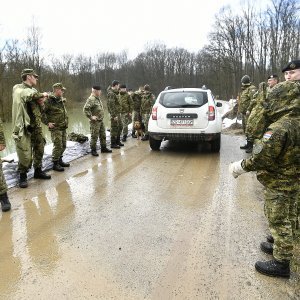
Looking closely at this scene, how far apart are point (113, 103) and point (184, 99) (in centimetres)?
215

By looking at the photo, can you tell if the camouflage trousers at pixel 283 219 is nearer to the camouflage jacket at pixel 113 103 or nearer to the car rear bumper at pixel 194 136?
the car rear bumper at pixel 194 136

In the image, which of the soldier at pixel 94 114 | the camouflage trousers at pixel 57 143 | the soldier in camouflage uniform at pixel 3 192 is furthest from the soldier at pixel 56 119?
the soldier in camouflage uniform at pixel 3 192

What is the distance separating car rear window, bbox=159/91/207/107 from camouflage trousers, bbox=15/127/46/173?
3.53 m

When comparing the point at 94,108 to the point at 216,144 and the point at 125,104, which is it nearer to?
the point at 125,104

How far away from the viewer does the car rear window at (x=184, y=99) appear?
26.6ft

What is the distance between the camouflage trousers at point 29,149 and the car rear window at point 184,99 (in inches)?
139

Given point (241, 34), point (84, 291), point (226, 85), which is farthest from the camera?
point (226, 85)

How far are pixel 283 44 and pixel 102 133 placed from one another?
116 ft

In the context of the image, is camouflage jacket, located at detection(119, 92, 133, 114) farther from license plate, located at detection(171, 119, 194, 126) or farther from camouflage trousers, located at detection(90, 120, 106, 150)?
license plate, located at detection(171, 119, 194, 126)

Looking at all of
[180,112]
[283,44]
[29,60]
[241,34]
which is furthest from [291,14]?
[180,112]

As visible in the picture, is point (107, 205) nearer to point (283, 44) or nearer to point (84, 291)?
point (84, 291)

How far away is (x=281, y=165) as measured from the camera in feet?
9.16

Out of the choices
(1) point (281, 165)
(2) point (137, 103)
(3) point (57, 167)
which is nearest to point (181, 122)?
(3) point (57, 167)

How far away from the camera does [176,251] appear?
133 inches
